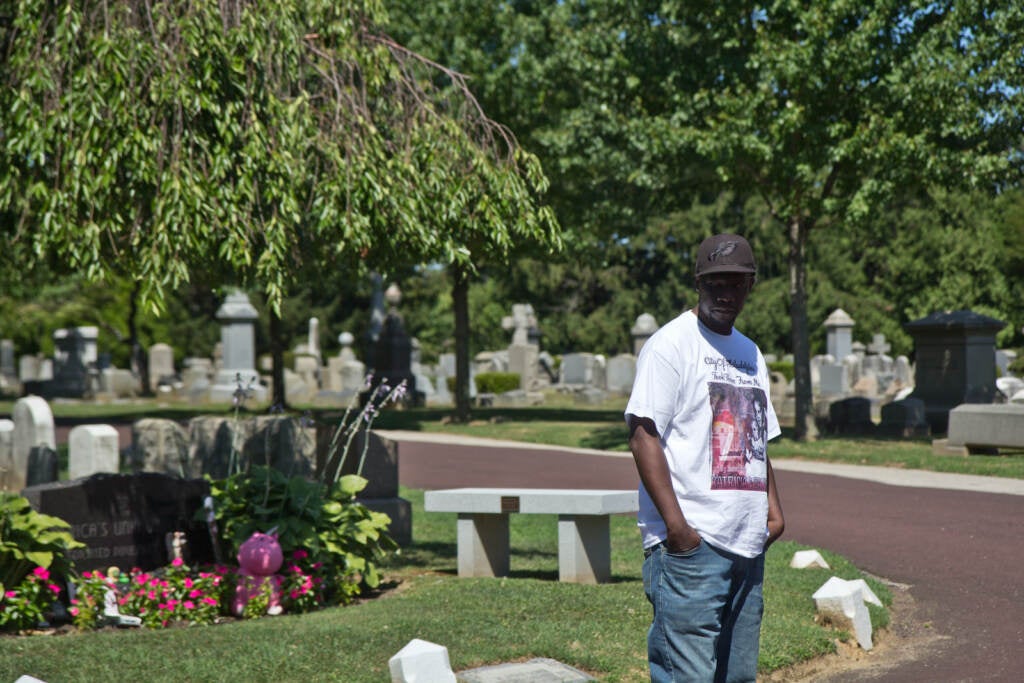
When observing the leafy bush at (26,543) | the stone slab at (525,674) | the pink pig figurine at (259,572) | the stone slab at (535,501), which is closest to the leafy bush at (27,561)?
the leafy bush at (26,543)

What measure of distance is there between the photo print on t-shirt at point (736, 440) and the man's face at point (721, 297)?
0.22m

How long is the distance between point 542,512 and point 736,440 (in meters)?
4.11

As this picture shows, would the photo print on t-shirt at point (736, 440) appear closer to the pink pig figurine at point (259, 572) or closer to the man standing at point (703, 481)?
the man standing at point (703, 481)

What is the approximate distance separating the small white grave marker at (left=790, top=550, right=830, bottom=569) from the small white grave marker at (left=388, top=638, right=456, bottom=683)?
4.34 meters

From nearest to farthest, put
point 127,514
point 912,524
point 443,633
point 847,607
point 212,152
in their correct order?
point 443,633 < point 847,607 < point 212,152 < point 127,514 < point 912,524

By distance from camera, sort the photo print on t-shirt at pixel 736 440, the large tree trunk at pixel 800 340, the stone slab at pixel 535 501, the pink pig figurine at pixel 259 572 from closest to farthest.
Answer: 1. the photo print on t-shirt at pixel 736 440
2. the pink pig figurine at pixel 259 572
3. the stone slab at pixel 535 501
4. the large tree trunk at pixel 800 340

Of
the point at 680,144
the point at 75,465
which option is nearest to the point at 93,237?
the point at 75,465

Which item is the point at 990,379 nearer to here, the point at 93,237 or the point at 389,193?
the point at 389,193

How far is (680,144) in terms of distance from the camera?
18438mm

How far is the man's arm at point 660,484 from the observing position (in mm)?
3973

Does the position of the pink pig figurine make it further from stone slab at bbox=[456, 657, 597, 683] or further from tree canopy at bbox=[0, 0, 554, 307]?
stone slab at bbox=[456, 657, 597, 683]

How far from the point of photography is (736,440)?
4117 millimetres

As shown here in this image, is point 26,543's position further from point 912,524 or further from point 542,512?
point 912,524

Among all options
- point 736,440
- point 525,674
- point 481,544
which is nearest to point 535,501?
point 481,544
